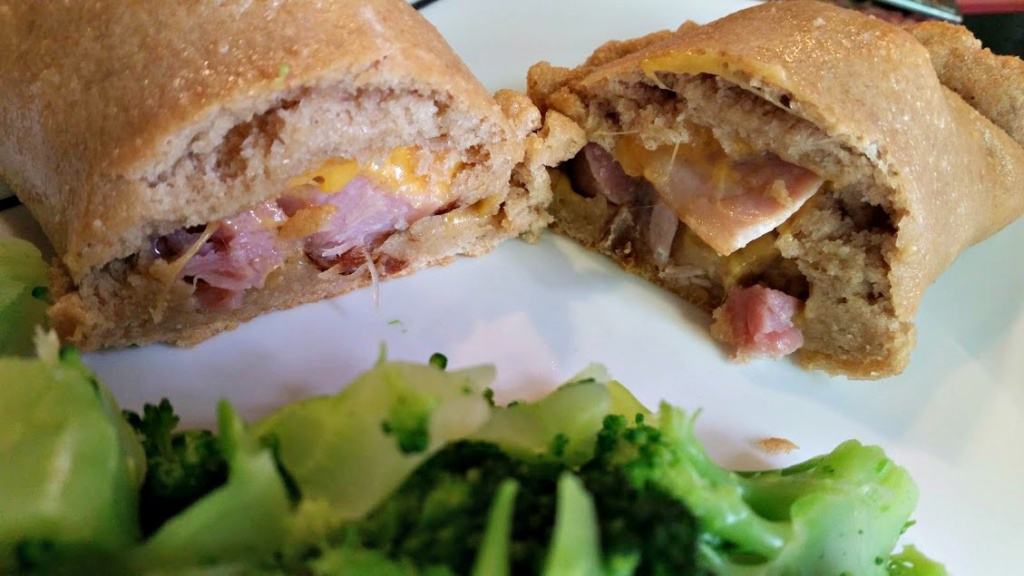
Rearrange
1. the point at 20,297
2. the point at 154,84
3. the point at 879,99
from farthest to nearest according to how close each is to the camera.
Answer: the point at 879,99 → the point at 20,297 → the point at 154,84

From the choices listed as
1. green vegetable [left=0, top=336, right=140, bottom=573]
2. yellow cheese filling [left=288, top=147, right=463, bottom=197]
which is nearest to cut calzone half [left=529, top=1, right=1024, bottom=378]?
yellow cheese filling [left=288, top=147, right=463, bottom=197]

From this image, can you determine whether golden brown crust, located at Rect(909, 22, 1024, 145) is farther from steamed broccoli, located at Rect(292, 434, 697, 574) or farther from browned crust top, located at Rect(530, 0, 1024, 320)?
steamed broccoli, located at Rect(292, 434, 697, 574)

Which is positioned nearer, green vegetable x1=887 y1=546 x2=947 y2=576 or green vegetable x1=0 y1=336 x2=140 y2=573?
green vegetable x1=0 y1=336 x2=140 y2=573

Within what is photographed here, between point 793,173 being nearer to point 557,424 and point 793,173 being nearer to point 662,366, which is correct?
point 662,366

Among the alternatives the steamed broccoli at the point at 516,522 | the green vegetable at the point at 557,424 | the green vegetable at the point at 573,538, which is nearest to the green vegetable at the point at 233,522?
the steamed broccoli at the point at 516,522

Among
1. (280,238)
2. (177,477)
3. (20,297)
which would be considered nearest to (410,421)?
(177,477)

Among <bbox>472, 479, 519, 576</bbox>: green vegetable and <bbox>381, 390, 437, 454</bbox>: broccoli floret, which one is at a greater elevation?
<bbox>381, 390, 437, 454</bbox>: broccoli floret
